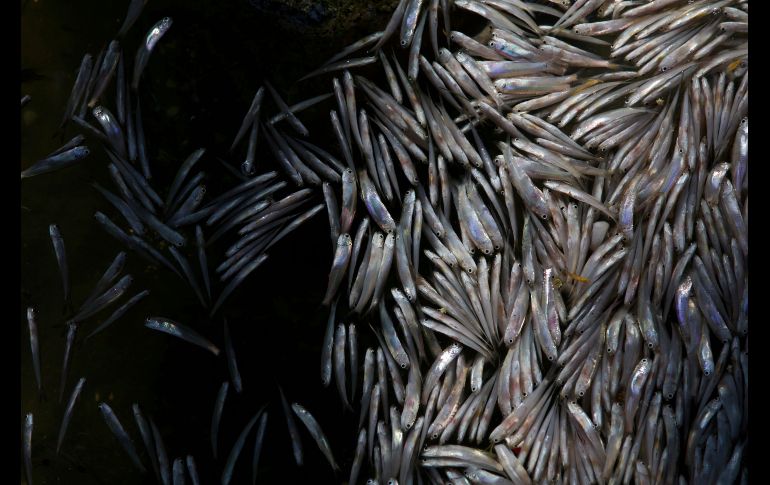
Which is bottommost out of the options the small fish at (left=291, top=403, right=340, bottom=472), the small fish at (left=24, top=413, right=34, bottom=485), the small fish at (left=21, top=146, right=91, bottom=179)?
the small fish at (left=24, top=413, right=34, bottom=485)

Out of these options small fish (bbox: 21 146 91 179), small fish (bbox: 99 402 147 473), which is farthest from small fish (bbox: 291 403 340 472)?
small fish (bbox: 21 146 91 179)

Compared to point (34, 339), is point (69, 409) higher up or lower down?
lower down

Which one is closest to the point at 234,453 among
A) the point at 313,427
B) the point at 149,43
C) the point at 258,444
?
the point at 258,444

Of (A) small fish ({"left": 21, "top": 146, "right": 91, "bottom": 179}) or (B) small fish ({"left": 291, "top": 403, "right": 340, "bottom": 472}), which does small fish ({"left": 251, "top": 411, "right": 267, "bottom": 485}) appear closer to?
(B) small fish ({"left": 291, "top": 403, "right": 340, "bottom": 472})

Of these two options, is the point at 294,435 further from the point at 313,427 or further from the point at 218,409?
the point at 218,409

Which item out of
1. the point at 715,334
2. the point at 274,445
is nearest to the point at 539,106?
the point at 715,334
